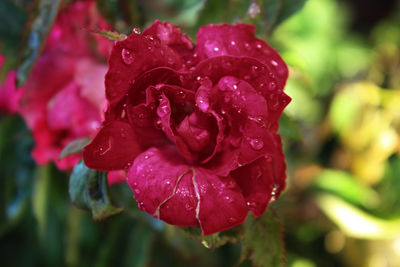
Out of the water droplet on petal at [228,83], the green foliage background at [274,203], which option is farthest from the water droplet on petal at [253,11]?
the water droplet on petal at [228,83]

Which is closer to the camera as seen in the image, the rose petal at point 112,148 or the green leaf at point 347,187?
the rose petal at point 112,148

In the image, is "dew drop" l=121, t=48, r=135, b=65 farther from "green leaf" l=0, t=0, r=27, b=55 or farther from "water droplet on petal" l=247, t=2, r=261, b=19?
"green leaf" l=0, t=0, r=27, b=55

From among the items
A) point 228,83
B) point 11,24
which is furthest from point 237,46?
point 11,24

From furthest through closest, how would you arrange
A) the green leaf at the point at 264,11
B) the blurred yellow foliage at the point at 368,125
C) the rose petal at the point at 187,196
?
the blurred yellow foliage at the point at 368,125 < the green leaf at the point at 264,11 < the rose petal at the point at 187,196

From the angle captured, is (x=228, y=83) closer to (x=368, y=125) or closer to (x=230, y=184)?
(x=230, y=184)

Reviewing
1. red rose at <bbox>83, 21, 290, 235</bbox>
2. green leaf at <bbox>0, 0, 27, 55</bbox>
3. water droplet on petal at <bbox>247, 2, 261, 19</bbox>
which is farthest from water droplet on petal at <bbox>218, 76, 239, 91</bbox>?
green leaf at <bbox>0, 0, 27, 55</bbox>

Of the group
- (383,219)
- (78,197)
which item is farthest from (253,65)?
(383,219)

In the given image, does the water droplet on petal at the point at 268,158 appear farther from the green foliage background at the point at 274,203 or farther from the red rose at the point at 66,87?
the red rose at the point at 66,87
